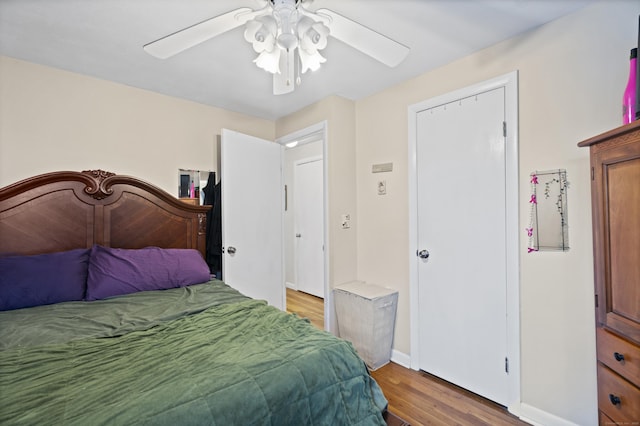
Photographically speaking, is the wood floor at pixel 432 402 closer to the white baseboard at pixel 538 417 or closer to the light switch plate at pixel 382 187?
the white baseboard at pixel 538 417

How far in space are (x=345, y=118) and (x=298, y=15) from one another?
1.63 m

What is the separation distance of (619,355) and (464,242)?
1052 mm

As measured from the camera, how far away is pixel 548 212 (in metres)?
1.75

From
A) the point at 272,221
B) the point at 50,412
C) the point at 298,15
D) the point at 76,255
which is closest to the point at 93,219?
the point at 76,255

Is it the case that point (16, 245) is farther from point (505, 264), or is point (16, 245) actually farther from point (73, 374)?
point (505, 264)

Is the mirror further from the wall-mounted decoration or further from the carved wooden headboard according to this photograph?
the wall-mounted decoration

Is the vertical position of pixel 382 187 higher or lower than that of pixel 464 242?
higher

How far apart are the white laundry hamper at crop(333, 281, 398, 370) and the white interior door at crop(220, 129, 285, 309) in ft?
2.79

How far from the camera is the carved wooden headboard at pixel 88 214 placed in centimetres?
200

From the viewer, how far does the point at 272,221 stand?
317 centimetres

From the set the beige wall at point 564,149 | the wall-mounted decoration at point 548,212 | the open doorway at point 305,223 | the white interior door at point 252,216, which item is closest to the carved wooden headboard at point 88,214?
the white interior door at point 252,216

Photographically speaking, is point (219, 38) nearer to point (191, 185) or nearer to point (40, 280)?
point (191, 185)

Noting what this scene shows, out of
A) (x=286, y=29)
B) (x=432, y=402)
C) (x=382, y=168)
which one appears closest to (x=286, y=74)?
(x=286, y=29)

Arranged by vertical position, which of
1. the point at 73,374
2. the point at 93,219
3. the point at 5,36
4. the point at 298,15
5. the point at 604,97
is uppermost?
the point at 5,36
